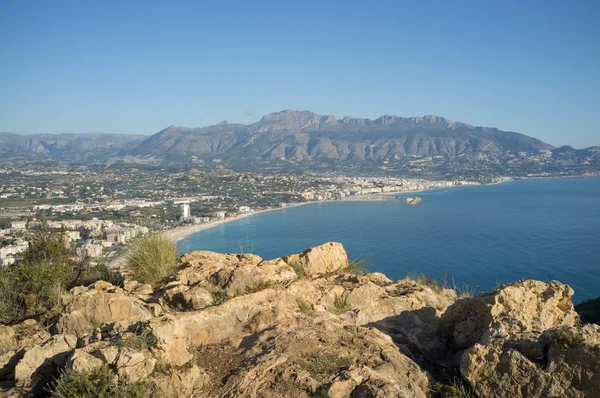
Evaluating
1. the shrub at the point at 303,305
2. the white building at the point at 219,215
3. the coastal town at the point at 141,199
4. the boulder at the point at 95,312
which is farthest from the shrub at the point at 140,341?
the white building at the point at 219,215

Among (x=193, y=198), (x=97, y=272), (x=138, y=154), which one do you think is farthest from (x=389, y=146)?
(x=97, y=272)

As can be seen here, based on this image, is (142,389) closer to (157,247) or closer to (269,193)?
(157,247)

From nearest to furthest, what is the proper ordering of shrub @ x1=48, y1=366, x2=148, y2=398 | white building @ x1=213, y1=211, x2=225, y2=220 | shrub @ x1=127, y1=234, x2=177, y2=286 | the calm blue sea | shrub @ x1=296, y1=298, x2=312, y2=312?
1. shrub @ x1=48, y1=366, x2=148, y2=398
2. shrub @ x1=296, y1=298, x2=312, y2=312
3. shrub @ x1=127, y1=234, x2=177, y2=286
4. the calm blue sea
5. white building @ x1=213, y1=211, x2=225, y2=220

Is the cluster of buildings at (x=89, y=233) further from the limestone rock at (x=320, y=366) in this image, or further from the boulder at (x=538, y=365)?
the boulder at (x=538, y=365)

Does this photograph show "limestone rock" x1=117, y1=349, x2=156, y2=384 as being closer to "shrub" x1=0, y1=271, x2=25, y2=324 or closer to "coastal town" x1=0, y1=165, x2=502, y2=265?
"shrub" x1=0, y1=271, x2=25, y2=324

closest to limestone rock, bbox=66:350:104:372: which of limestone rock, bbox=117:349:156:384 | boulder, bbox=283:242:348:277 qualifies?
limestone rock, bbox=117:349:156:384

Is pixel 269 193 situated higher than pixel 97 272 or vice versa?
pixel 97 272
